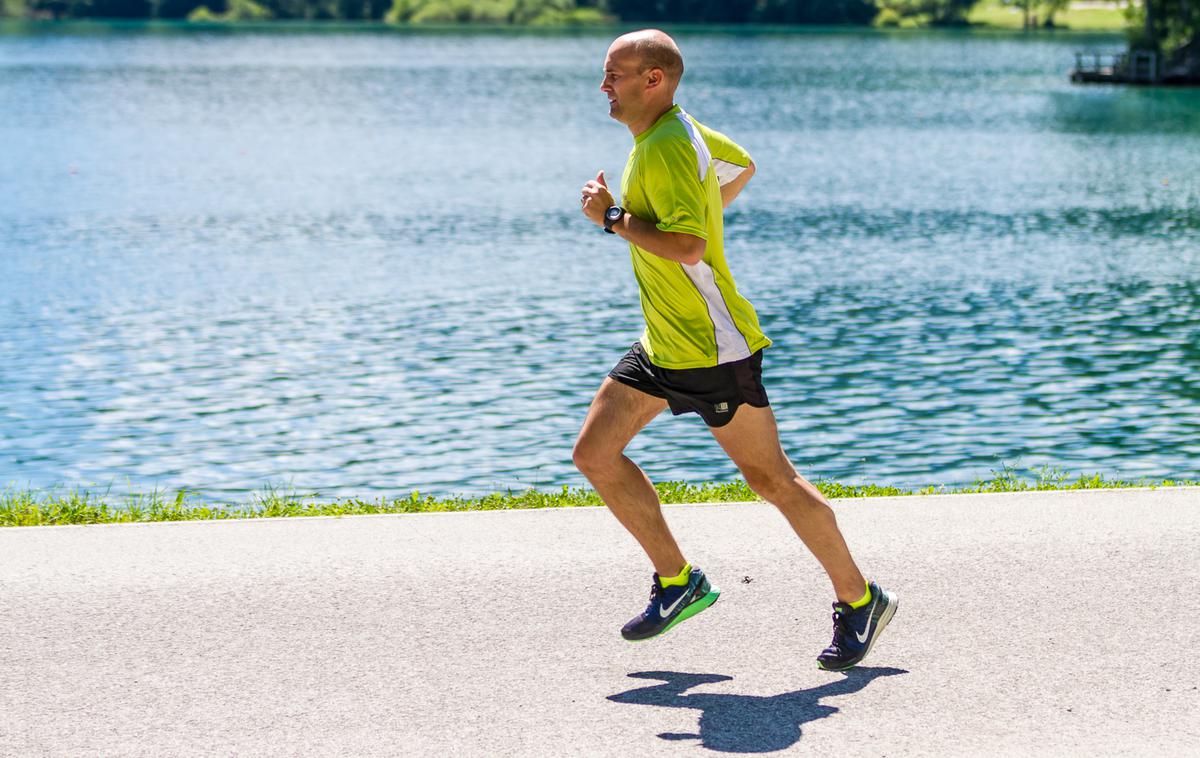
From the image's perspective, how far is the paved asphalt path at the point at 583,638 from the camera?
457cm

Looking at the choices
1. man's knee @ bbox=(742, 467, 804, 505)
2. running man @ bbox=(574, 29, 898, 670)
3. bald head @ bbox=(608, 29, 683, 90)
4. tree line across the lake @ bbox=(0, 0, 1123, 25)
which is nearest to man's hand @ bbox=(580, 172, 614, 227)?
running man @ bbox=(574, 29, 898, 670)

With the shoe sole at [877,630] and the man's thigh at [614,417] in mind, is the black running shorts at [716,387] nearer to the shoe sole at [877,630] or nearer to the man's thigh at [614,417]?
the man's thigh at [614,417]

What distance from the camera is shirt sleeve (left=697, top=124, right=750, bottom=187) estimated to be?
17.5ft

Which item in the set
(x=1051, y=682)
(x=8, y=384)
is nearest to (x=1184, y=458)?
(x=1051, y=682)

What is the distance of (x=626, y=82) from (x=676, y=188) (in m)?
0.38

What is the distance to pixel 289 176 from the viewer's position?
3816 cm

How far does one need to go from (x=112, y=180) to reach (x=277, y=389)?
24266 millimetres

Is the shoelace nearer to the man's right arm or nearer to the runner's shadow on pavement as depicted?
the runner's shadow on pavement

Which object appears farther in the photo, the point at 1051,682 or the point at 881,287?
the point at 881,287

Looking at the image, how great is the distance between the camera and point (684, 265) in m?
5.08

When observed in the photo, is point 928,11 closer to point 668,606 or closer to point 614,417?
point 614,417

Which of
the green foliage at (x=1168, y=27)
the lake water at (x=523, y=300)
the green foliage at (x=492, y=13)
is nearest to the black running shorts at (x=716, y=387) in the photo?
the lake water at (x=523, y=300)

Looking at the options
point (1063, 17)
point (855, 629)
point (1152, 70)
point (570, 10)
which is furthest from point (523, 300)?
point (1063, 17)

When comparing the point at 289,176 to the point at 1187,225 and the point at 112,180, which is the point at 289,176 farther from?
the point at 1187,225
